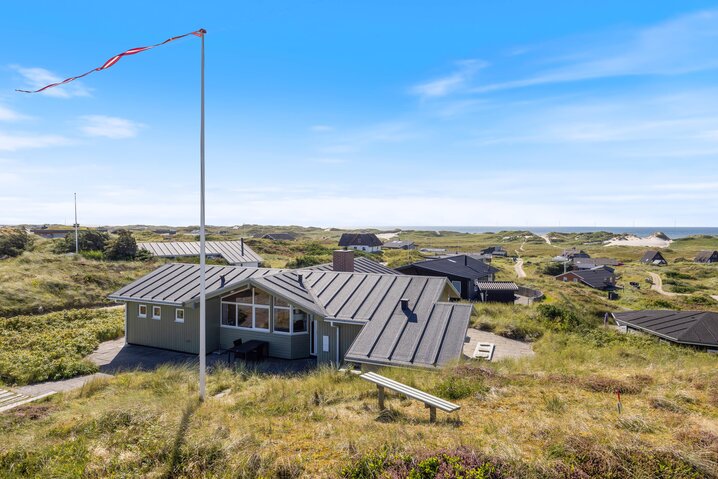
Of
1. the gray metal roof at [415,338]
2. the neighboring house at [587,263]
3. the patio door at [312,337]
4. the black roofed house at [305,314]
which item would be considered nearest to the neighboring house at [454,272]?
the black roofed house at [305,314]

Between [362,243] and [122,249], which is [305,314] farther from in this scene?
[362,243]

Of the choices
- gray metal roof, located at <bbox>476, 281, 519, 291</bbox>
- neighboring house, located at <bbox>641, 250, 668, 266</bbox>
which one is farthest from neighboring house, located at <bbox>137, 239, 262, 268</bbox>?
neighboring house, located at <bbox>641, 250, 668, 266</bbox>

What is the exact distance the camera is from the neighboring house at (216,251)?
4422 centimetres

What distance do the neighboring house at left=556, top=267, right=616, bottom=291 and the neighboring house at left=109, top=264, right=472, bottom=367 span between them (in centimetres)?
4635

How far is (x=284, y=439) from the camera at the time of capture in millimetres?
7207

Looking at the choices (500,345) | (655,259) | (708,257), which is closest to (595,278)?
(500,345)

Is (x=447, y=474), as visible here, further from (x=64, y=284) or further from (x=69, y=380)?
(x=64, y=284)

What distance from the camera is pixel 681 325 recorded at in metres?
20.8

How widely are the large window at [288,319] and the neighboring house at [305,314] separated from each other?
0.14 feet

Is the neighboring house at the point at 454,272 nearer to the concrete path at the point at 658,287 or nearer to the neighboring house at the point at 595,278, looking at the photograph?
the neighboring house at the point at 595,278

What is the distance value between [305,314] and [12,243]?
44.1 meters

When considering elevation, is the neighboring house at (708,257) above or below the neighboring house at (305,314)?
below

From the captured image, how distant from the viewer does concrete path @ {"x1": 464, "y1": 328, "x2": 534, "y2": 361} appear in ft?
58.5

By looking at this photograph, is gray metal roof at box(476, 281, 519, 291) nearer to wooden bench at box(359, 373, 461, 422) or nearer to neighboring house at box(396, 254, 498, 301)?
neighboring house at box(396, 254, 498, 301)
